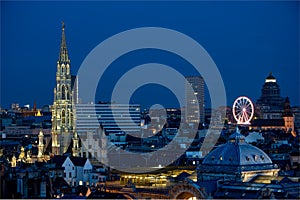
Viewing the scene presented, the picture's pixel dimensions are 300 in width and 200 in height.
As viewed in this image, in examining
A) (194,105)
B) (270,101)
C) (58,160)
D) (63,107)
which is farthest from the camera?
(194,105)

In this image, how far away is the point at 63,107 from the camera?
7112cm

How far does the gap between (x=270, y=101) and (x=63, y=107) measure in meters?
95.7

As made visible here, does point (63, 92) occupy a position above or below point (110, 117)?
below

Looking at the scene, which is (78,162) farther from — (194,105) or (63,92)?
(194,105)

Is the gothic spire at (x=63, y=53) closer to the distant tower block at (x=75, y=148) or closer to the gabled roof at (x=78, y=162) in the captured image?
the distant tower block at (x=75, y=148)

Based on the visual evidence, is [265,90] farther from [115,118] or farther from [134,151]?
[134,151]

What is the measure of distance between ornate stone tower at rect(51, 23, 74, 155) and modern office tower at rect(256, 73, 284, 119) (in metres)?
91.8

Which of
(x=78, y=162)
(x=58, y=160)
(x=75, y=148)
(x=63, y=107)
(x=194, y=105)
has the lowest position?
(x=78, y=162)

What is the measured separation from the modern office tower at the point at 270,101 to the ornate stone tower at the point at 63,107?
91788mm

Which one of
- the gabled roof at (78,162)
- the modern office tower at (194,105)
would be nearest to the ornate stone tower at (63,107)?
the gabled roof at (78,162)

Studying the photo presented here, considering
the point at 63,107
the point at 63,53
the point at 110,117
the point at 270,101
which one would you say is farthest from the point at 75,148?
the point at 270,101

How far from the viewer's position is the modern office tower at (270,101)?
158375 mm

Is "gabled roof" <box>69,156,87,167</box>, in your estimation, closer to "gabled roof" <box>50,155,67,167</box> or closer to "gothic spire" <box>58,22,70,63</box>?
"gabled roof" <box>50,155,67,167</box>

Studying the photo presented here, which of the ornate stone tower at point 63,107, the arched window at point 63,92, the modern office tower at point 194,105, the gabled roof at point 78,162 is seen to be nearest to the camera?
the gabled roof at point 78,162
